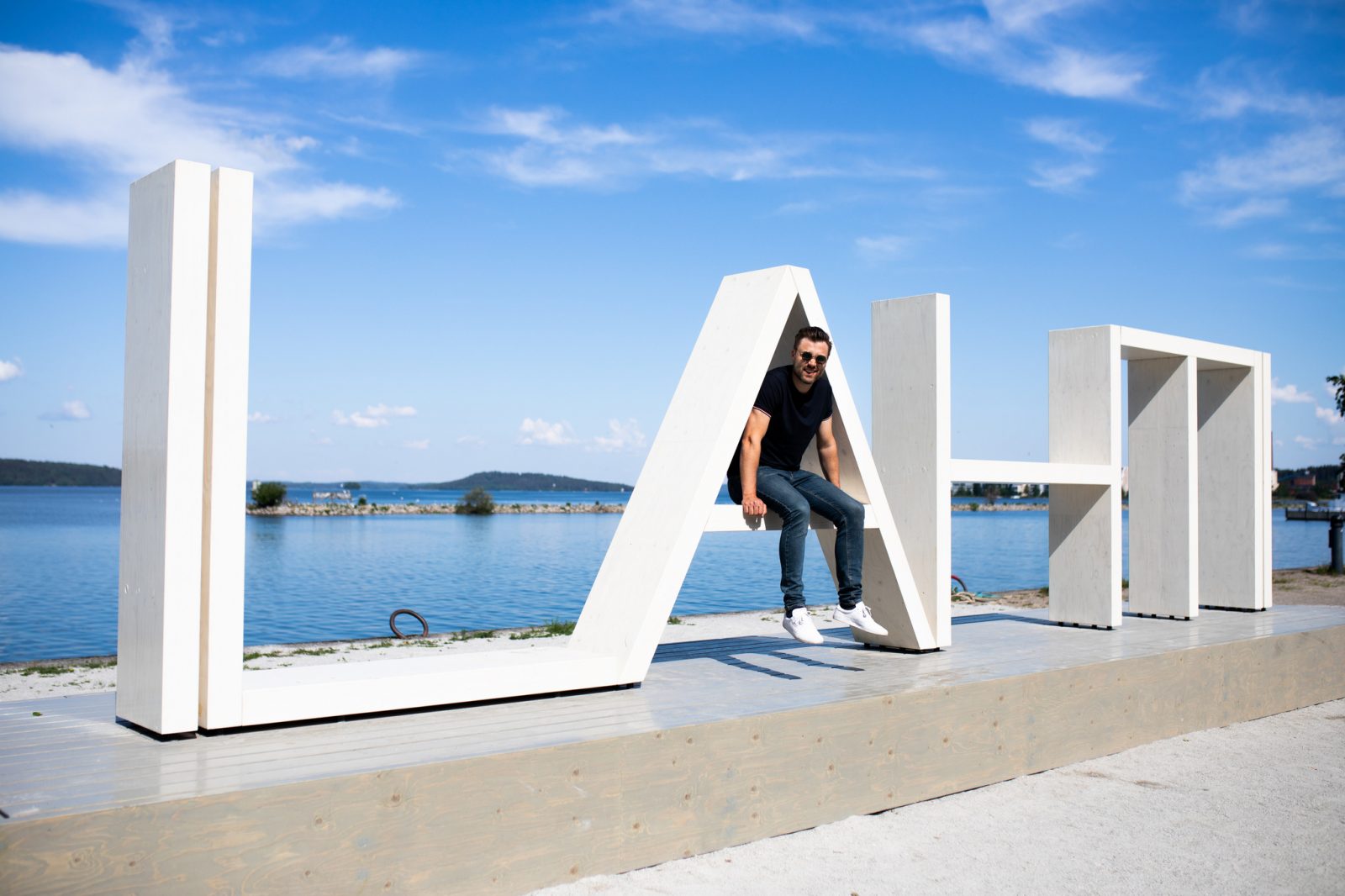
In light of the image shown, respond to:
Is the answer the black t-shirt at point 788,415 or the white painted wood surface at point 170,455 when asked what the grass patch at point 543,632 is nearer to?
the black t-shirt at point 788,415

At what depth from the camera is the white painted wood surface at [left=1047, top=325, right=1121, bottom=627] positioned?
8.59 m

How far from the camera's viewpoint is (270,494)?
88.6 meters

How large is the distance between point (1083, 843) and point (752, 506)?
234 centimetres

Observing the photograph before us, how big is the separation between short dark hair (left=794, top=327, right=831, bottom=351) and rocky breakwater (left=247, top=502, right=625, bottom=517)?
285ft

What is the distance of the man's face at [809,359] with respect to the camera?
6.10 metres

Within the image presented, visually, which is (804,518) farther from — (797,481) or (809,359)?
(809,359)

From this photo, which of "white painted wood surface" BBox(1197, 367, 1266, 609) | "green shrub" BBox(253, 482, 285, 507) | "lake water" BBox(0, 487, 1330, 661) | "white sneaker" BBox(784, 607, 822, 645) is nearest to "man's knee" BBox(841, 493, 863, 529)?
"white sneaker" BBox(784, 607, 822, 645)

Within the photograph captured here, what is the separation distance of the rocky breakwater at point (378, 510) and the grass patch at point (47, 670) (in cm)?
8059

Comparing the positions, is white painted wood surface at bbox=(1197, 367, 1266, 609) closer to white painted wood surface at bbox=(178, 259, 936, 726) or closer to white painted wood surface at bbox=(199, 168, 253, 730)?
white painted wood surface at bbox=(178, 259, 936, 726)

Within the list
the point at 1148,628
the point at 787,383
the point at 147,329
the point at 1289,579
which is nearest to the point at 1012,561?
the point at 1289,579

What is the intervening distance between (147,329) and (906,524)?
4.73 metres

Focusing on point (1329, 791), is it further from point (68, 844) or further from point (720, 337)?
point (68, 844)

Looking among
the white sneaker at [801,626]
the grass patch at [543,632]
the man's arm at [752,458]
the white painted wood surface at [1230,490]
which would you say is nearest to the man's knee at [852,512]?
the man's arm at [752,458]

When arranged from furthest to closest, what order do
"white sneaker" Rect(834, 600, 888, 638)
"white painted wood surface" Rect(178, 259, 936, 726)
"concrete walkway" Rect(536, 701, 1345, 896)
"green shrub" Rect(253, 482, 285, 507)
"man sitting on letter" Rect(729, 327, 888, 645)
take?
"green shrub" Rect(253, 482, 285, 507), "white sneaker" Rect(834, 600, 888, 638), "man sitting on letter" Rect(729, 327, 888, 645), "white painted wood surface" Rect(178, 259, 936, 726), "concrete walkway" Rect(536, 701, 1345, 896)
